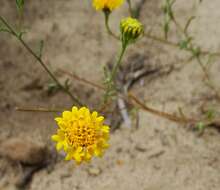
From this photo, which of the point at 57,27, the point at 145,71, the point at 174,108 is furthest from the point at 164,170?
the point at 57,27

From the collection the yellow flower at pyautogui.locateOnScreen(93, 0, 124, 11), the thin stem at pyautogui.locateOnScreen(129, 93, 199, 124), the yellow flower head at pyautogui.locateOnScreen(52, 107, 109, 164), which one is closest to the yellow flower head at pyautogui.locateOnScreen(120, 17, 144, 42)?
the yellow flower at pyautogui.locateOnScreen(93, 0, 124, 11)

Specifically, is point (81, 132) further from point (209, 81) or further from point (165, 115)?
point (209, 81)

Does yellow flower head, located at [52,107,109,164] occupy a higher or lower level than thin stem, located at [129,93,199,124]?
higher

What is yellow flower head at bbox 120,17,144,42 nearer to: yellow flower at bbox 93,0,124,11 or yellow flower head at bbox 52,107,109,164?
yellow flower at bbox 93,0,124,11

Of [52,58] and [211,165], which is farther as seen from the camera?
[52,58]

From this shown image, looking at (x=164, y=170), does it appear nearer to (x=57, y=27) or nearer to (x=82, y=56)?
(x=82, y=56)

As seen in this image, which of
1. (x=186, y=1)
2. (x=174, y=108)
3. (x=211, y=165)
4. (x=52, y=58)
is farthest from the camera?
(x=186, y=1)

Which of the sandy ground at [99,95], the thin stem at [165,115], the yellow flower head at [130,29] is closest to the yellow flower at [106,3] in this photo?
the yellow flower head at [130,29]

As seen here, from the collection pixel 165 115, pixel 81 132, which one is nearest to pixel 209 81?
pixel 165 115
